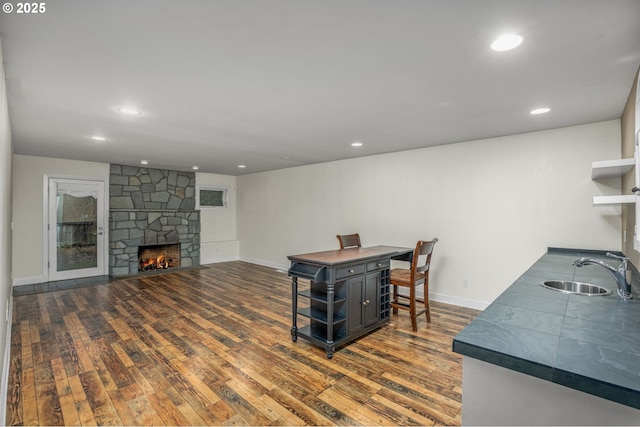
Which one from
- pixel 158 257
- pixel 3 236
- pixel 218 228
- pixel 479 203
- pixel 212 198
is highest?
pixel 212 198

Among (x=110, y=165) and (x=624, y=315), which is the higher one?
(x=110, y=165)

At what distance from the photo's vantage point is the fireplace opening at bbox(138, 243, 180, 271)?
23.8 feet

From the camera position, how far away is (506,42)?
5.72 ft

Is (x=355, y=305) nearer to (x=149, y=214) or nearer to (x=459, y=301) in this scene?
(x=459, y=301)

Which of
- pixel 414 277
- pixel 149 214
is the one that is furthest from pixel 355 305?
pixel 149 214

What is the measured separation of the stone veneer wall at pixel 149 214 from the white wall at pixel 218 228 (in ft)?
0.59

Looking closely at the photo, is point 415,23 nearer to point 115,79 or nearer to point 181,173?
point 115,79

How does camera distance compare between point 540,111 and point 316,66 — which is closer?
point 316,66

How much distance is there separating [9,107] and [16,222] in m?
3.92

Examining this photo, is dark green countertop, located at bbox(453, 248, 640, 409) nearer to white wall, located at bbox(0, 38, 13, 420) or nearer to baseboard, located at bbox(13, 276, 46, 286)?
white wall, located at bbox(0, 38, 13, 420)

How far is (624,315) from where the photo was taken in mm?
1461

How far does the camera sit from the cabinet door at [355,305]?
315 centimetres

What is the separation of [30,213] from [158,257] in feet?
8.46

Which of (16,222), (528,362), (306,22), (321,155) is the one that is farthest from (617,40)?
(16,222)
